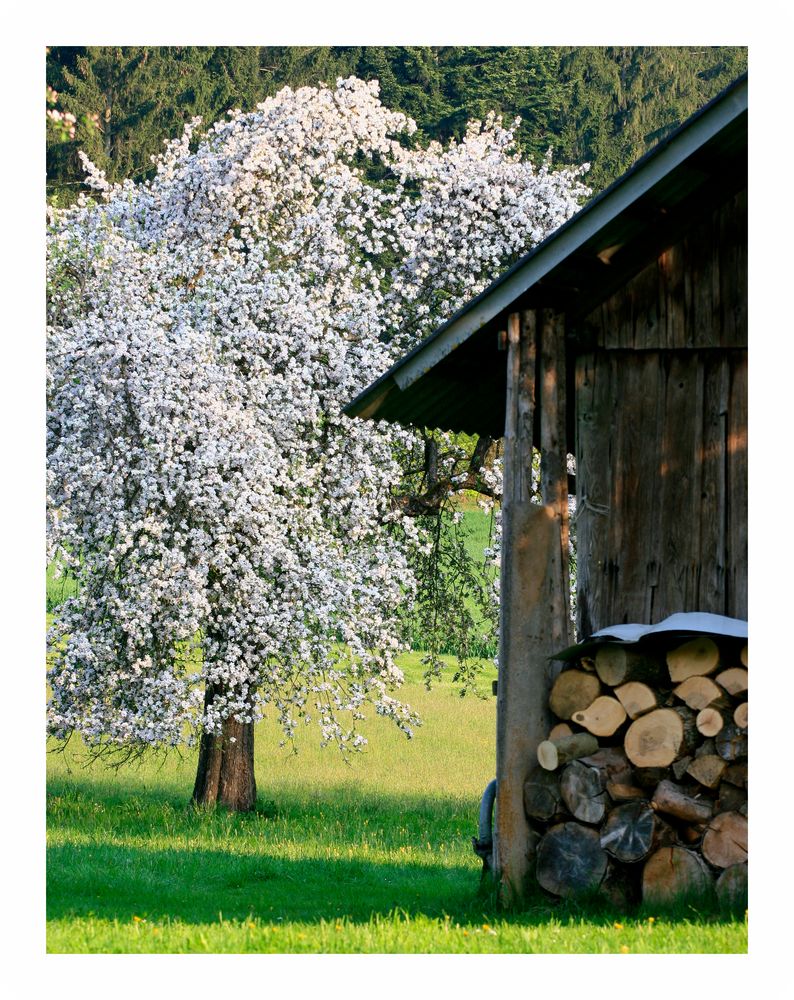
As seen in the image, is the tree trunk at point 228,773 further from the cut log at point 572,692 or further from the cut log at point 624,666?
the cut log at point 624,666

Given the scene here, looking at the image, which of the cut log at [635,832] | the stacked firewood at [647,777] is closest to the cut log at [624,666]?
the stacked firewood at [647,777]

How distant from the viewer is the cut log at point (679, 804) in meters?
6.42

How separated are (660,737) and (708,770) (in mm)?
307

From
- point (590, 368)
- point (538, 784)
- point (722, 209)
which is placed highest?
point (722, 209)

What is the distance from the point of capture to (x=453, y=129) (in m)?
16.0

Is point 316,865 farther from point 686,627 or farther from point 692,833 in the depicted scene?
point 686,627

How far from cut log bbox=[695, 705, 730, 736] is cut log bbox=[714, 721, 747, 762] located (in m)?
0.03

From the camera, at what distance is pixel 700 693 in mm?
6492

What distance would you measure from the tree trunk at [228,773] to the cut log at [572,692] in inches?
288

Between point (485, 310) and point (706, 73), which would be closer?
point (485, 310)

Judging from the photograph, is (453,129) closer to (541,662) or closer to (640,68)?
(640,68)

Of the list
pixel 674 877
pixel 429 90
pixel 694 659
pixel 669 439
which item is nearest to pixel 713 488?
pixel 669 439

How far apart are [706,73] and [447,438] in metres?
5.54
